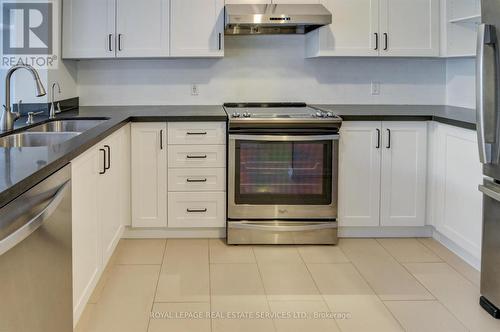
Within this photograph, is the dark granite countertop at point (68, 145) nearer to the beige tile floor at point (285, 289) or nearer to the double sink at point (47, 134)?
the double sink at point (47, 134)

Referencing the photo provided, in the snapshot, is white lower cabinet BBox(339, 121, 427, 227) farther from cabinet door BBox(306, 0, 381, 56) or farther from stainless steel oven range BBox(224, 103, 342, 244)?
cabinet door BBox(306, 0, 381, 56)

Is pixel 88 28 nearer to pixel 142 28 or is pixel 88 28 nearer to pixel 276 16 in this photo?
pixel 142 28

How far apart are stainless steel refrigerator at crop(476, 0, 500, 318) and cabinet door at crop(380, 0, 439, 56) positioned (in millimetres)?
1625

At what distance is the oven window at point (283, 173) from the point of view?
3922mm

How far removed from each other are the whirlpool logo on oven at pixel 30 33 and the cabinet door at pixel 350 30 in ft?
6.44

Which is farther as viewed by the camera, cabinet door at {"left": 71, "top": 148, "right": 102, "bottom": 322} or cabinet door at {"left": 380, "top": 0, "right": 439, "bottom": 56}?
cabinet door at {"left": 380, "top": 0, "right": 439, "bottom": 56}

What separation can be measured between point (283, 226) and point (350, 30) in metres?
1.58

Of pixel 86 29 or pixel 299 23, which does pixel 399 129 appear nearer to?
pixel 299 23

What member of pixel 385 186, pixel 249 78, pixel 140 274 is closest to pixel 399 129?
pixel 385 186

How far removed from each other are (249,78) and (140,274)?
1983 millimetres

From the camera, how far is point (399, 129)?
4.03 metres

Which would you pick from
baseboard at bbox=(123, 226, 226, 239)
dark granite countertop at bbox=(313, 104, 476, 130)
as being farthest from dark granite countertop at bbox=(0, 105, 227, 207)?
dark granite countertop at bbox=(313, 104, 476, 130)

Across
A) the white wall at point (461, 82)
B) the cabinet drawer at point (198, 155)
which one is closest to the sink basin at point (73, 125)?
the cabinet drawer at point (198, 155)

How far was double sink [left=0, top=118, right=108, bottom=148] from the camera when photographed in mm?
2990
